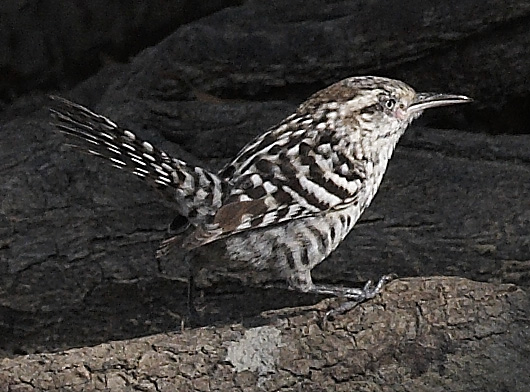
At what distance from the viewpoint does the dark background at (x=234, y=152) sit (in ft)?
11.1

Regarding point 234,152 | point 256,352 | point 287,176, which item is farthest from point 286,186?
point 234,152

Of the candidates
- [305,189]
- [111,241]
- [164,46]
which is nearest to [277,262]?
[305,189]

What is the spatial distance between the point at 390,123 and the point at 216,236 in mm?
677

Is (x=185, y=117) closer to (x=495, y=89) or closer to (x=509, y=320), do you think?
(x=495, y=89)

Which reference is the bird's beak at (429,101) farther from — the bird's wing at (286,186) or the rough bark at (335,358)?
the rough bark at (335,358)

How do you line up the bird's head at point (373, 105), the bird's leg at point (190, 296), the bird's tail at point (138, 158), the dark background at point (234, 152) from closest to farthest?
the bird's tail at point (138, 158) < the bird's head at point (373, 105) < the bird's leg at point (190, 296) < the dark background at point (234, 152)

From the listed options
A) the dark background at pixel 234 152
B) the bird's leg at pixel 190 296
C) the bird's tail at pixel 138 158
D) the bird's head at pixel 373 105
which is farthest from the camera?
the dark background at pixel 234 152

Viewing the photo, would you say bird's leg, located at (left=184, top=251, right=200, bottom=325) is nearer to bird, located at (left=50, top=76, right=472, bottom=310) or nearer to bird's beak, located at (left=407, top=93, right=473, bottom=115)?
bird, located at (left=50, top=76, right=472, bottom=310)

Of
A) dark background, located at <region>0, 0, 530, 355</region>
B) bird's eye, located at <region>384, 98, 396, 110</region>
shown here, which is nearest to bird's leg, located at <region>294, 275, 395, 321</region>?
bird's eye, located at <region>384, 98, 396, 110</region>

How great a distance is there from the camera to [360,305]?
264 centimetres

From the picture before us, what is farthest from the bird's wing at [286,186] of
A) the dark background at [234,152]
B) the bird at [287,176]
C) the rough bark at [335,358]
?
the dark background at [234,152]

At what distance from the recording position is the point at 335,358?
255cm

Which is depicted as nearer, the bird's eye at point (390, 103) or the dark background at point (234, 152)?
the bird's eye at point (390, 103)

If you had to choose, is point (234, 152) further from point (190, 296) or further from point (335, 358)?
point (335, 358)
